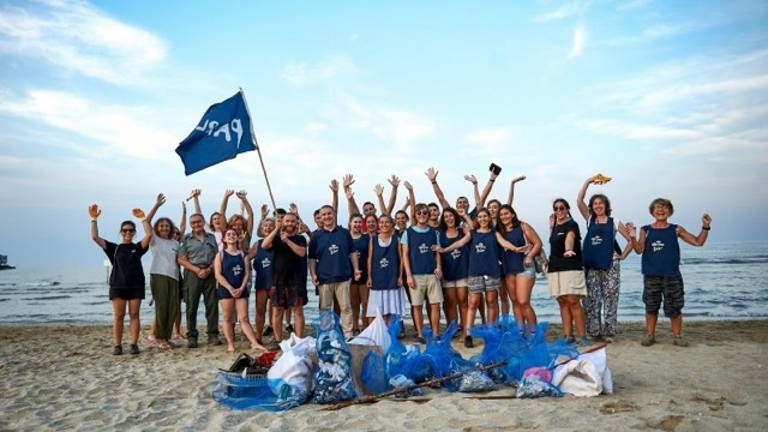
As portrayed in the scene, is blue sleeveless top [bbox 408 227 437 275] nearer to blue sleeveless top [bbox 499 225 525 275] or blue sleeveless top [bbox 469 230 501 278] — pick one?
blue sleeveless top [bbox 469 230 501 278]

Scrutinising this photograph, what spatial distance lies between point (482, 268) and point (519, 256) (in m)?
0.55

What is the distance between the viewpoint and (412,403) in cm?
456

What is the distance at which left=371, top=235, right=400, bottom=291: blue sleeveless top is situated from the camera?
7.55 m

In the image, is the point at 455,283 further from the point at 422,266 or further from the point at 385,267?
the point at 385,267

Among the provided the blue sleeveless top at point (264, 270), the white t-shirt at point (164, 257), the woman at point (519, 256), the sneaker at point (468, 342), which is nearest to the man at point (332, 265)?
the blue sleeveless top at point (264, 270)

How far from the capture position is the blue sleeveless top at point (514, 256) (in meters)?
7.31

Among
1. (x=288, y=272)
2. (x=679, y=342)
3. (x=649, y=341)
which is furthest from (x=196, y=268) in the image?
(x=679, y=342)

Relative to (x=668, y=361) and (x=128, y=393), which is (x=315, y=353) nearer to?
(x=128, y=393)

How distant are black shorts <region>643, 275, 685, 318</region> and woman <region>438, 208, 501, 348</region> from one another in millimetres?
2022

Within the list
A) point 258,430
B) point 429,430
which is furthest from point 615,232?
point 258,430

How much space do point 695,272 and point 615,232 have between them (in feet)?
75.5

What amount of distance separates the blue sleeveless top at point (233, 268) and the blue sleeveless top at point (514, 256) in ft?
12.4

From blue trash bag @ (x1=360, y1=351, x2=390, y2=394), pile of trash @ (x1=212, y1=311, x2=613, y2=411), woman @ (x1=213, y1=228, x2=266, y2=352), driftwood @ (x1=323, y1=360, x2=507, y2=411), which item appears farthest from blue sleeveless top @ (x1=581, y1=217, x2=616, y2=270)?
woman @ (x1=213, y1=228, x2=266, y2=352)

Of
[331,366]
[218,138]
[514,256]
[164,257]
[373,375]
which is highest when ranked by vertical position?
[218,138]
